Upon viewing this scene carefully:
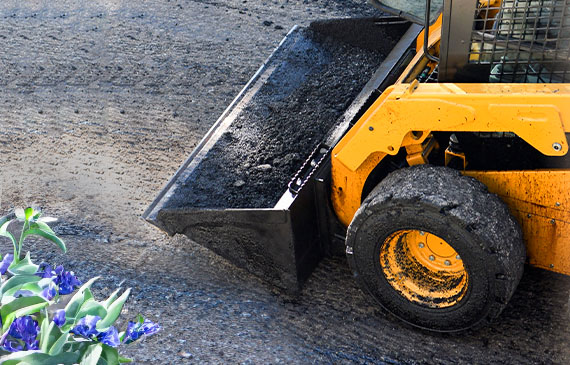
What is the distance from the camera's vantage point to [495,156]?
9.97 ft

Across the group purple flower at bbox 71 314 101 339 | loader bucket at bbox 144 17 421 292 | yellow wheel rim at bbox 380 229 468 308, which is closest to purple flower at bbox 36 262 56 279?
purple flower at bbox 71 314 101 339

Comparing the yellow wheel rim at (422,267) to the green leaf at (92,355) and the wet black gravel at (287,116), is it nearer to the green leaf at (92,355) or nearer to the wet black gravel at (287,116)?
the wet black gravel at (287,116)

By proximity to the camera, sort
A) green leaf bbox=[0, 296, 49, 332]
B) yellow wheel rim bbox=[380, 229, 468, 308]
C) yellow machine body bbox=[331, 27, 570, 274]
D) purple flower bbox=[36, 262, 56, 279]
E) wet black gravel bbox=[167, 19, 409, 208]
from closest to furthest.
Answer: green leaf bbox=[0, 296, 49, 332] < purple flower bbox=[36, 262, 56, 279] < yellow machine body bbox=[331, 27, 570, 274] < yellow wheel rim bbox=[380, 229, 468, 308] < wet black gravel bbox=[167, 19, 409, 208]

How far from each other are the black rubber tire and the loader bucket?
0.39 meters

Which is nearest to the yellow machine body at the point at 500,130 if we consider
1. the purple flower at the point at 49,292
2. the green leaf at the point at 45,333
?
the purple flower at the point at 49,292

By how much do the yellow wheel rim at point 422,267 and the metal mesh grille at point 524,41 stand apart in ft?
2.59

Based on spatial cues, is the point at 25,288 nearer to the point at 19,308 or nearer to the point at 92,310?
the point at 19,308

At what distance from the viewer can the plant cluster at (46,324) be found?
148 cm

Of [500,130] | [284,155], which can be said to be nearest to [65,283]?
[500,130]

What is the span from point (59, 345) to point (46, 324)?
7 cm

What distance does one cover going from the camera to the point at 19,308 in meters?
1.55

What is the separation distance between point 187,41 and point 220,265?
124 inches

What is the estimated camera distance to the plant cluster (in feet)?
4.85

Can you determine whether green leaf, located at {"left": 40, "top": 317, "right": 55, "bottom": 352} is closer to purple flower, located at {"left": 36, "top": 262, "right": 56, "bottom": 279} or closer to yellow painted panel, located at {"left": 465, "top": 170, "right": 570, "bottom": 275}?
purple flower, located at {"left": 36, "top": 262, "right": 56, "bottom": 279}
